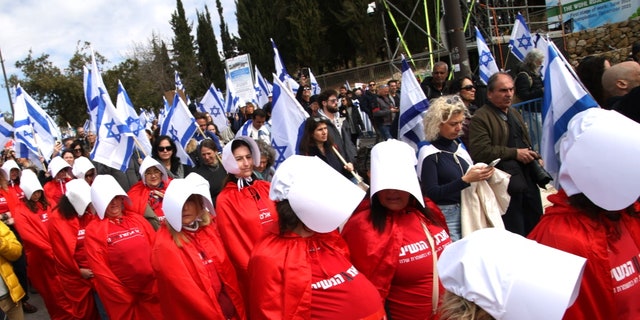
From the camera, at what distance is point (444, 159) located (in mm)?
3852

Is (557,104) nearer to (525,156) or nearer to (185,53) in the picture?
(525,156)

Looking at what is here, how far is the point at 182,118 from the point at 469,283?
283 inches

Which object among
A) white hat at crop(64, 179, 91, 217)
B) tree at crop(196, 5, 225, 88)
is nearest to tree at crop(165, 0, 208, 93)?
tree at crop(196, 5, 225, 88)

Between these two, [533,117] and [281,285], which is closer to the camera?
[281,285]

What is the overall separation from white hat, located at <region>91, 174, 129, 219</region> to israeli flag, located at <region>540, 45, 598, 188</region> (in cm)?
357

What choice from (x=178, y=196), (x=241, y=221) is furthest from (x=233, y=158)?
(x=178, y=196)

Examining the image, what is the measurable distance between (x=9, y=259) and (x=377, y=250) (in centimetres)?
417

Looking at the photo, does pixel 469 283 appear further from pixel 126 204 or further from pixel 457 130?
pixel 126 204

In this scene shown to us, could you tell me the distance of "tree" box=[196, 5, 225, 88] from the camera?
56594 millimetres

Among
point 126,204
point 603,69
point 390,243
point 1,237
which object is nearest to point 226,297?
point 390,243

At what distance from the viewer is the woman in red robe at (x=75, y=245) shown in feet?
16.0

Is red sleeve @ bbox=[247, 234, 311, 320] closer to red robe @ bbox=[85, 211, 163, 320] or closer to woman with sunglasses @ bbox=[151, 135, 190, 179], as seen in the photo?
red robe @ bbox=[85, 211, 163, 320]

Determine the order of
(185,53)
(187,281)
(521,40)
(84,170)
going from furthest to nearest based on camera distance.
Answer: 1. (185,53)
2. (521,40)
3. (84,170)
4. (187,281)

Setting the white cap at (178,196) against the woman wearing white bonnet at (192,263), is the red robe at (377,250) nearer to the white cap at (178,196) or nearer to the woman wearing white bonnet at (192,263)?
the woman wearing white bonnet at (192,263)
